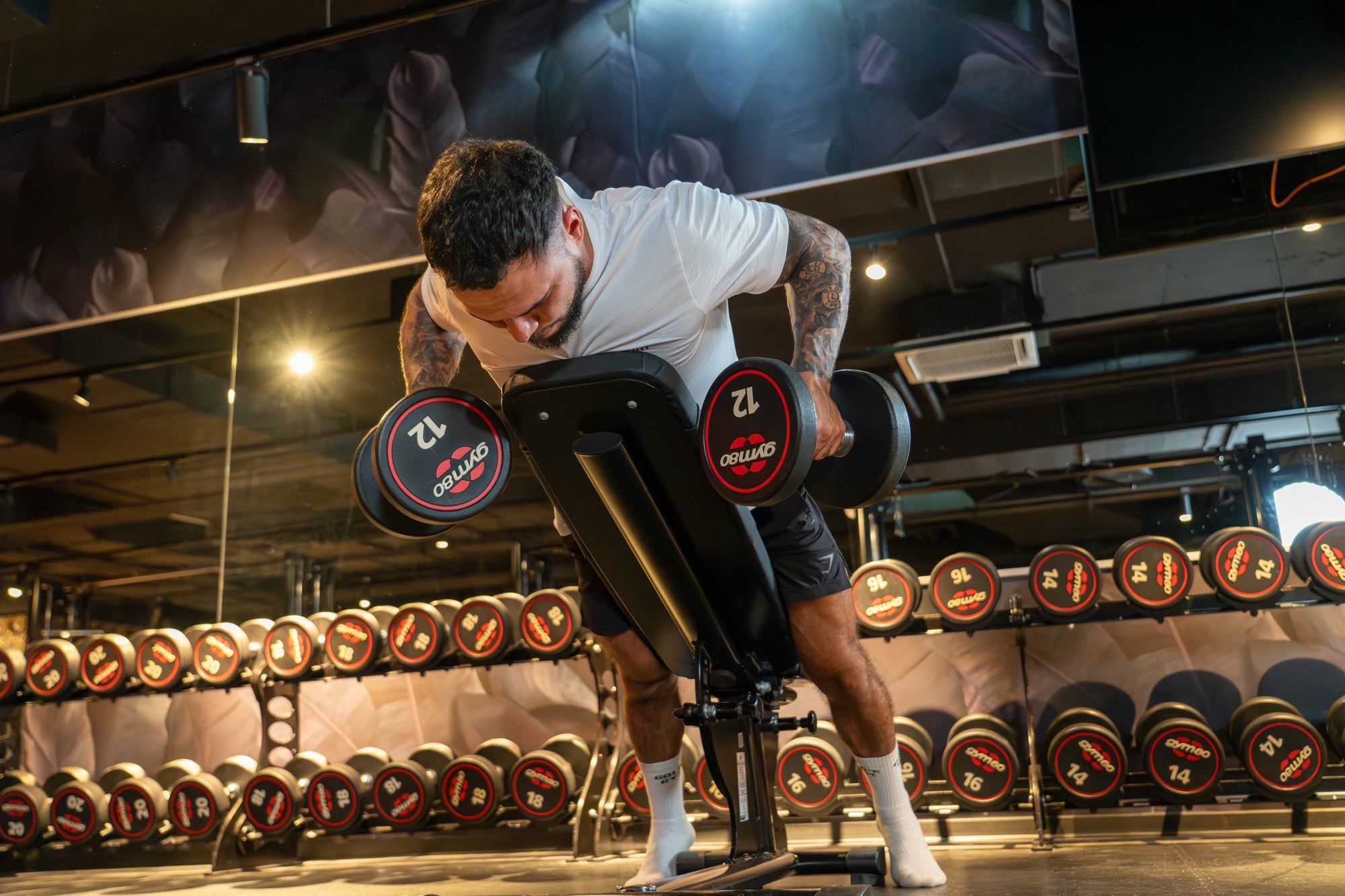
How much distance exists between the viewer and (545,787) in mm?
3396

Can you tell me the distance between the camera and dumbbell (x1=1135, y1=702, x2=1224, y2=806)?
298 centimetres

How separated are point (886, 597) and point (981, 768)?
0.64m

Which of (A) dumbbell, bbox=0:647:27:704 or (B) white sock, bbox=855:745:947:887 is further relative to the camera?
(A) dumbbell, bbox=0:647:27:704

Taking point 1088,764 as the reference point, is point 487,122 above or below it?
above

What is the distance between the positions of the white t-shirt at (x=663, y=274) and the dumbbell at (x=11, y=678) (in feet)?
12.1

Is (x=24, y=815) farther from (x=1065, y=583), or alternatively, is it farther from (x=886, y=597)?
(x=1065, y=583)

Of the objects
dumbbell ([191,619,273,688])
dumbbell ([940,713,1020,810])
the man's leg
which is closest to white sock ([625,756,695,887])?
the man's leg

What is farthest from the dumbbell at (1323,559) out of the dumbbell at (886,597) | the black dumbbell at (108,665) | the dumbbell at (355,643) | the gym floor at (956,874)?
the black dumbbell at (108,665)

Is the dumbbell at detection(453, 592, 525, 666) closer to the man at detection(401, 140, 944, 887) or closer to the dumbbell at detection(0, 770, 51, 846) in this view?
the dumbbell at detection(0, 770, 51, 846)

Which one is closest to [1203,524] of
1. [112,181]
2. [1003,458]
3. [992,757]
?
[1003,458]

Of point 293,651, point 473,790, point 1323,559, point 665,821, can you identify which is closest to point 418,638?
point 293,651

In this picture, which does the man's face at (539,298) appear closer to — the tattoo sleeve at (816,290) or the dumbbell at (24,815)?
the tattoo sleeve at (816,290)

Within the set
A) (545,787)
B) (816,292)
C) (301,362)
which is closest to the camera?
(816,292)

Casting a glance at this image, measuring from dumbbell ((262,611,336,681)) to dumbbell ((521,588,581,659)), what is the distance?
2.81 ft
